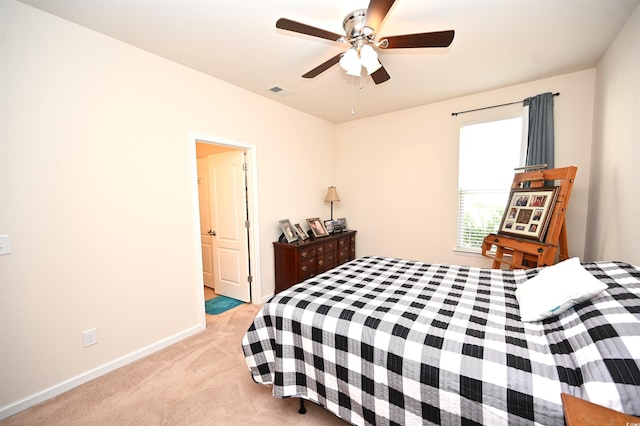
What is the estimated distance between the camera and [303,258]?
3498 mm

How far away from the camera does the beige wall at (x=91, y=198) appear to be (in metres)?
1.74

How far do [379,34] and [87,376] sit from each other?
12.0 ft

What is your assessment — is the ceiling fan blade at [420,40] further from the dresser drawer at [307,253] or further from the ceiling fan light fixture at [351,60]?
the dresser drawer at [307,253]

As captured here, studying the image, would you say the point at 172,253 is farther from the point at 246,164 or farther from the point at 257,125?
the point at 257,125

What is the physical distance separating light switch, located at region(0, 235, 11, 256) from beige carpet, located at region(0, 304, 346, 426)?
1103 mm

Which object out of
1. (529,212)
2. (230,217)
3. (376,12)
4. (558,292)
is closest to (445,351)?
(558,292)

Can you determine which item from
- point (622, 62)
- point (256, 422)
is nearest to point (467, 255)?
point (622, 62)

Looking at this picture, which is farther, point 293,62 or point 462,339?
point 293,62

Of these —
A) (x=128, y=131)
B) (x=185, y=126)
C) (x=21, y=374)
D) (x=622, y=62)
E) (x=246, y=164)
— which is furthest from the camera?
(x=246, y=164)

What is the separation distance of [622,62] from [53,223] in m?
4.55

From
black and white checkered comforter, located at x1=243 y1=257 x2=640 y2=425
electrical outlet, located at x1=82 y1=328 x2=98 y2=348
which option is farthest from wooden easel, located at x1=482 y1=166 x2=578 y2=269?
electrical outlet, located at x1=82 y1=328 x2=98 y2=348

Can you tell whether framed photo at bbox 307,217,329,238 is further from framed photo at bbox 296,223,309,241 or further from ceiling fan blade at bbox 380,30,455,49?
ceiling fan blade at bbox 380,30,455,49

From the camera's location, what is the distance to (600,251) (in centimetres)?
244

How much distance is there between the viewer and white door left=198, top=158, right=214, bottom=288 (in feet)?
12.7
